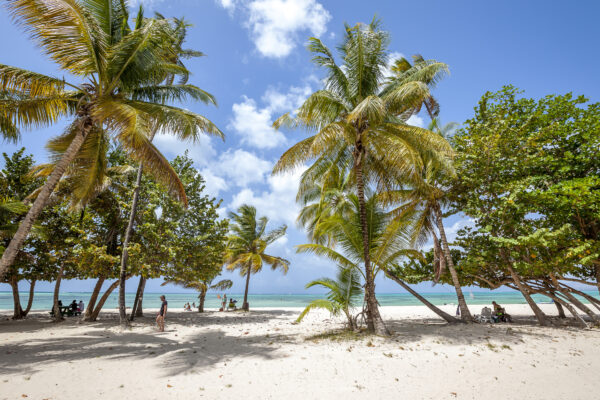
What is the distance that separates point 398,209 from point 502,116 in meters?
5.71

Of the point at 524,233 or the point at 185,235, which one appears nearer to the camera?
the point at 524,233

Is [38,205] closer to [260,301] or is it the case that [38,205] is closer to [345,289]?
[345,289]

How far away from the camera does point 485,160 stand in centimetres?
1078

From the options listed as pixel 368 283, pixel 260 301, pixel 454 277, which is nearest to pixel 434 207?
pixel 454 277

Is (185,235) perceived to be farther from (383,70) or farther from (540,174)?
(540,174)

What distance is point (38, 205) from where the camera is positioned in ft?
21.3

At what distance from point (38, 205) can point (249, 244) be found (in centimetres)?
1702

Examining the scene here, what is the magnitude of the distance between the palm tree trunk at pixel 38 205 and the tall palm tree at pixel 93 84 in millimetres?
17

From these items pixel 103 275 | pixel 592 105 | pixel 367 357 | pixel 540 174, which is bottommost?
pixel 367 357

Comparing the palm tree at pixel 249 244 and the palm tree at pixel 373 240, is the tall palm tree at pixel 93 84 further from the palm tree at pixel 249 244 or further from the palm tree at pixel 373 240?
the palm tree at pixel 249 244

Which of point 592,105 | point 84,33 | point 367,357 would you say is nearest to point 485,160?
point 592,105

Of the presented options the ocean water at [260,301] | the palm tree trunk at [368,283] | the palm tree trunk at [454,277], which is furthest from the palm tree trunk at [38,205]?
the ocean water at [260,301]

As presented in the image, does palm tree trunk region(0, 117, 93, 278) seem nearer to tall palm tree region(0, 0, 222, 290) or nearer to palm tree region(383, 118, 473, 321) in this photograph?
tall palm tree region(0, 0, 222, 290)

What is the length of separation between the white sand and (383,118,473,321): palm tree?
2618mm
